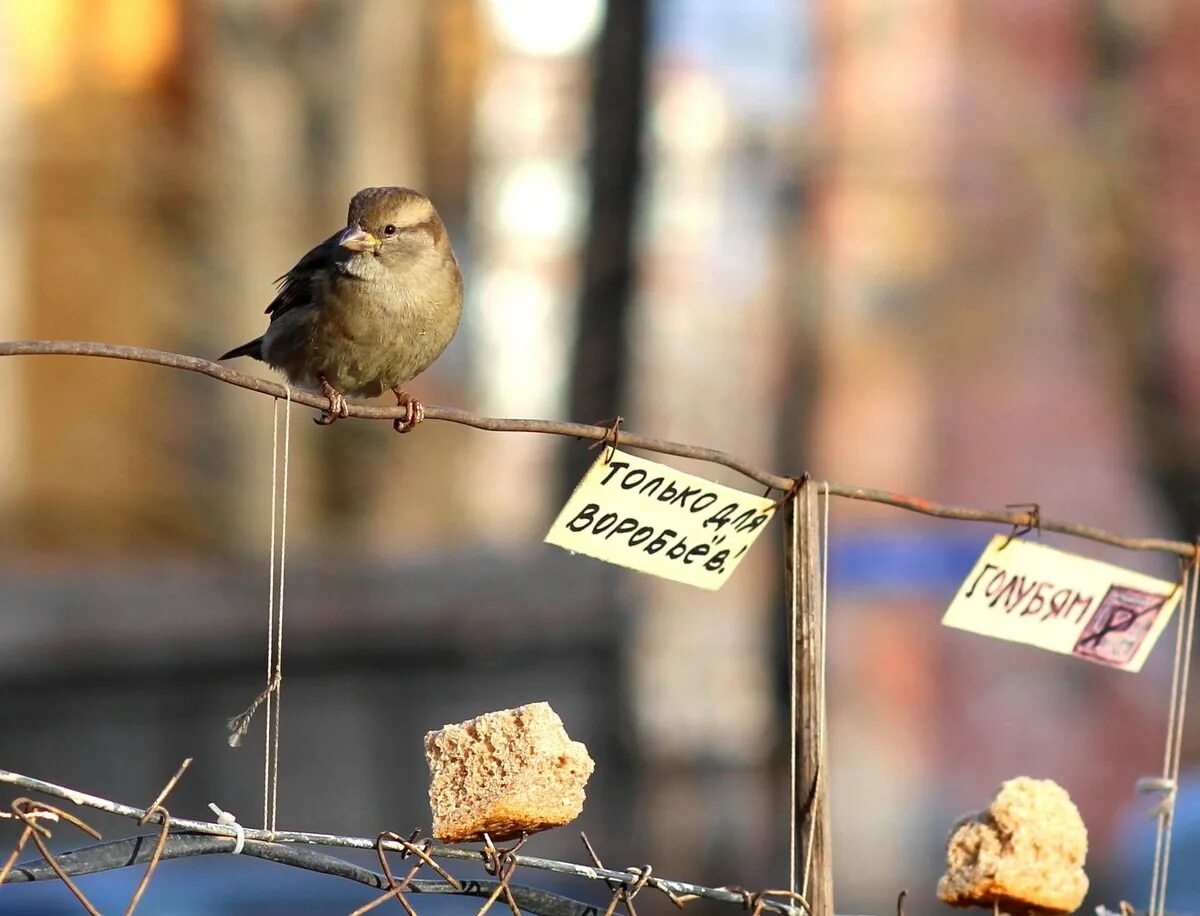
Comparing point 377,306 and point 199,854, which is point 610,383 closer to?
point 377,306

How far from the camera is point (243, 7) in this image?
8.87m

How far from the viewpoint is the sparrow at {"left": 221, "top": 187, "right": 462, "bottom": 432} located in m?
3.47

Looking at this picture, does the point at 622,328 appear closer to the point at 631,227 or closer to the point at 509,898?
the point at 631,227

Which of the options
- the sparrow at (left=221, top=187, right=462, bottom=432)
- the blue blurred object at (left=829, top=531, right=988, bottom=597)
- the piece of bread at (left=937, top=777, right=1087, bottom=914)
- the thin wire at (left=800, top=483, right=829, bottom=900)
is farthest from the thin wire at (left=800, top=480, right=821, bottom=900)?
the blue blurred object at (left=829, top=531, right=988, bottom=597)

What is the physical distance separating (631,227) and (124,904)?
3774 mm

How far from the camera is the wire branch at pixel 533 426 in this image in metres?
1.83

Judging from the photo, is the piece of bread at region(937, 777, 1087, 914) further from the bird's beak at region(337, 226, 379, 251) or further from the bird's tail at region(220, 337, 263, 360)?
the bird's tail at region(220, 337, 263, 360)

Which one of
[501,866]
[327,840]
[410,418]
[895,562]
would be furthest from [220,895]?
[895,562]

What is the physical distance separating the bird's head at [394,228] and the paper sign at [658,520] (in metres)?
1.40

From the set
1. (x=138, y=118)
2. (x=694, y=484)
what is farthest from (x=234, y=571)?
(x=694, y=484)

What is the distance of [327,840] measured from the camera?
1921 millimetres

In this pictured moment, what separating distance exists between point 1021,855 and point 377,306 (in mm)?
1761

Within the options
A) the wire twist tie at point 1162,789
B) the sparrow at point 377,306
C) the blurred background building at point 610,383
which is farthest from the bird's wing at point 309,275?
the blurred background building at point 610,383

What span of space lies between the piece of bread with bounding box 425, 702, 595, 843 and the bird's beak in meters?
1.61
